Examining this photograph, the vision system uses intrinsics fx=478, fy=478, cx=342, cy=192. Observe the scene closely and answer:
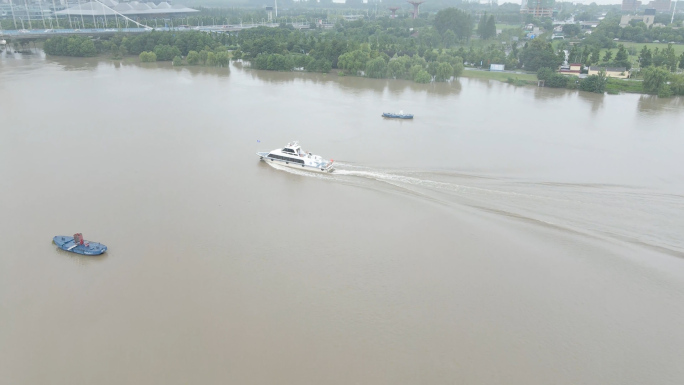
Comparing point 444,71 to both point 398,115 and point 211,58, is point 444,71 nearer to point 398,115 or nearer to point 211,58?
point 398,115

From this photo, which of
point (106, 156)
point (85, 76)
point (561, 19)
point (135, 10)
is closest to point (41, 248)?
point (106, 156)

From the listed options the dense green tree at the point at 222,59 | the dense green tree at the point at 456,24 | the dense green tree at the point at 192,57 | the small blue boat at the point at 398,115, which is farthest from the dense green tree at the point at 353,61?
the dense green tree at the point at 456,24

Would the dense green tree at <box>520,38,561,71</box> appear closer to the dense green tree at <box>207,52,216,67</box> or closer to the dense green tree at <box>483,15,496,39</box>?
the dense green tree at <box>483,15,496,39</box>

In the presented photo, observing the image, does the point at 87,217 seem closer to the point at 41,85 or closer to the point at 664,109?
the point at 41,85

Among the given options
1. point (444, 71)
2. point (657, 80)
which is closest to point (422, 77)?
point (444, 71)

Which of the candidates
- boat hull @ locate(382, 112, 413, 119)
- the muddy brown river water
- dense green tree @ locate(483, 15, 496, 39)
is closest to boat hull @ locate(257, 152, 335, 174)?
the muddy brown river water
